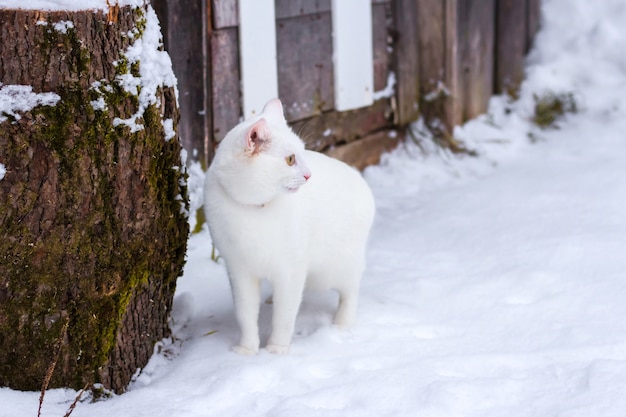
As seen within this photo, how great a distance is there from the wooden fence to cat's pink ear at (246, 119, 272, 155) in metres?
1.32

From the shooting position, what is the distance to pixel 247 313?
9.29 ft

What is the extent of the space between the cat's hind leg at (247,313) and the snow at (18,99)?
91cm

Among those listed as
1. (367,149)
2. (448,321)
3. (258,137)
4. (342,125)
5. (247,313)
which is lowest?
(448,321)

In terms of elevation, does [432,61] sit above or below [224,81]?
above

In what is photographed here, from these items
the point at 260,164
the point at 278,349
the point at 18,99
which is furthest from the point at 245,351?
the point at 18,99

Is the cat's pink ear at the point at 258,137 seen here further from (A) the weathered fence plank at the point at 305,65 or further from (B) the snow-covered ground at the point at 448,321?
(A) the weathered fence plank at the point at 305,65

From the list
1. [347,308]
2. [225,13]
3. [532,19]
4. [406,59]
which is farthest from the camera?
[532,19]

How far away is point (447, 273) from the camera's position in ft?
12.2

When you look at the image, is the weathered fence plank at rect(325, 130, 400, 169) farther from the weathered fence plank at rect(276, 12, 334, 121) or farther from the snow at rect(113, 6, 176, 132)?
the snow at rect(113, 6, 176, 132)

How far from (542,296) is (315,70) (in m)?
2.16

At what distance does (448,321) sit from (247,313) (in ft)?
2.65

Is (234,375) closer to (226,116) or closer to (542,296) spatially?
(542,296)

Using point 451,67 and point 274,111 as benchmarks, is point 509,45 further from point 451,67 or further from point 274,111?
point 274,111

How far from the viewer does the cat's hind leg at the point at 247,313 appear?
2807 mm
